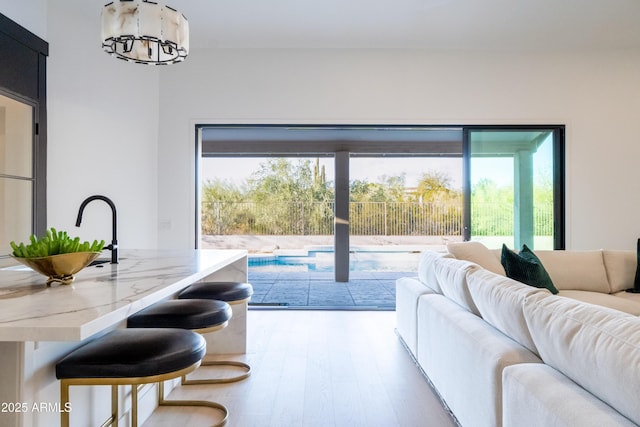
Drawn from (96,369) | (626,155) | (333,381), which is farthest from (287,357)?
(626,155)

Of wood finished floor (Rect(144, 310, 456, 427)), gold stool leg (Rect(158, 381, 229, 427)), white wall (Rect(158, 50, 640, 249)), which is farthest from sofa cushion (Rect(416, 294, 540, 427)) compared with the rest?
white wall (Rect(158, 50, 640, 249))

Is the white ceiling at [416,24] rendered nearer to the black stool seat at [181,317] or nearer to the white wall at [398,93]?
the white wall at [398,93]

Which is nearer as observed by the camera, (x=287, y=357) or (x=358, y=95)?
(x=287, y=357)

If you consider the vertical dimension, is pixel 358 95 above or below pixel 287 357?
above

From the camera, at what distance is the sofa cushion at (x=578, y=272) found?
135 inches

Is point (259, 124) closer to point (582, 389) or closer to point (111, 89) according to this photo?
point (111, 89)

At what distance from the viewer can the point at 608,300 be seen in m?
3.04

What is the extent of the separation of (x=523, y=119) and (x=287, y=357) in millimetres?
3642

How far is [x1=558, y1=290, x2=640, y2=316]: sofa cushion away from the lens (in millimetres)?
2902

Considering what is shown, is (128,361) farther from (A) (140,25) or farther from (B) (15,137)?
(B) (15,137)

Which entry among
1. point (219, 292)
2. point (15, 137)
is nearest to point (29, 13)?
point (15, 137)

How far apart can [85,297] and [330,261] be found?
303 inches

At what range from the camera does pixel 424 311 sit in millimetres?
2619

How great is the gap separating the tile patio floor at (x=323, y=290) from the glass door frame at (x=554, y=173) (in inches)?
60.1
